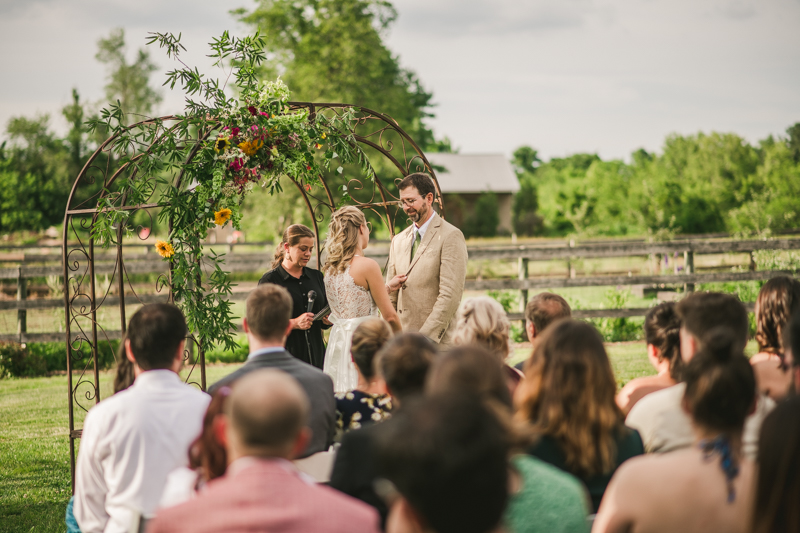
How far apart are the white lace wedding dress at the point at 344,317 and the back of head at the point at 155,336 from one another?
201 cm

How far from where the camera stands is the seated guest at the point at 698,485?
73.7 inches

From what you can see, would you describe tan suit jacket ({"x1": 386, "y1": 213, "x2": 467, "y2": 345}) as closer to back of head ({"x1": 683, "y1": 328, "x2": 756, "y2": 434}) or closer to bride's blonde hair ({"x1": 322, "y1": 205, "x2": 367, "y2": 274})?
bride's blonde hair ({"x1": 322, "y1": 205, "x2": 367, "y2": 274})

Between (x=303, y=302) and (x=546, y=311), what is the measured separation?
7.60ft

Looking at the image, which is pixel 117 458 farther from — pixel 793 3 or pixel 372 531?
pixel 793 3

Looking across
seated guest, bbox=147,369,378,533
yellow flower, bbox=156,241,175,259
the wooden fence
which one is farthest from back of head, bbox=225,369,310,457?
the wooden fence

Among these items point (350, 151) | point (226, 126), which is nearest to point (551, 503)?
point (226, 126)

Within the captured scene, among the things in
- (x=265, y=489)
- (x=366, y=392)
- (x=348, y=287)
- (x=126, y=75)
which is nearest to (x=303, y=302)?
(x=348, y=287)

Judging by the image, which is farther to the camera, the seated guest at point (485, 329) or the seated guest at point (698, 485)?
the seated guest at point (485, 329)

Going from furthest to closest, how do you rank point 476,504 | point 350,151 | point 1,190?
point 1,190 < point 350,151 < point 476,504

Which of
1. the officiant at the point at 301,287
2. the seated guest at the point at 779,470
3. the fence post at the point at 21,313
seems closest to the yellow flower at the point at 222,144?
the officiant at the point at 301,287

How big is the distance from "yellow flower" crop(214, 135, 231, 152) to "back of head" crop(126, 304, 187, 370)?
2.16 m

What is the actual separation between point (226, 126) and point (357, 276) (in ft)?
4.90

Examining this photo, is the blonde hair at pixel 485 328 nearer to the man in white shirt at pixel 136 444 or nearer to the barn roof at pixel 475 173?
the man in white shirt at pixel 136 444

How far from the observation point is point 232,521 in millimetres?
1580
